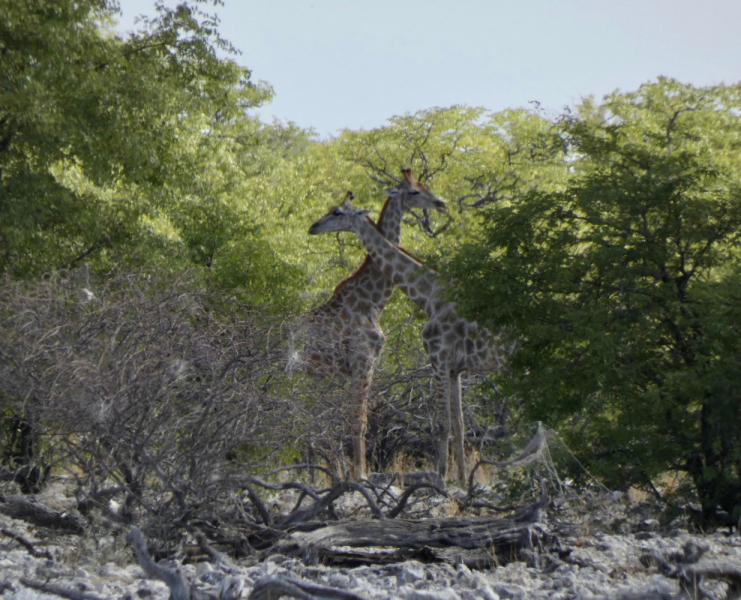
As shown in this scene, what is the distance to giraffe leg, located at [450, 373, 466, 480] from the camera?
34.9 ft

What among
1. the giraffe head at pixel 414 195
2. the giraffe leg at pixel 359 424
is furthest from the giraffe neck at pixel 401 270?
the giraffe leg at pixel 359 424

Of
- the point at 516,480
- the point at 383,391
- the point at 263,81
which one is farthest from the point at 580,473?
the point at 263,81

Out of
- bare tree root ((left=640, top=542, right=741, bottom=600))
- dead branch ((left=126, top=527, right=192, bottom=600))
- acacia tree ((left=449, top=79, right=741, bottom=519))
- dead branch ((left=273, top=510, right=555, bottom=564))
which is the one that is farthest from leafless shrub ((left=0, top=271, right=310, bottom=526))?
bare tree root ((left=640, top=542, right=741, bottom=600))

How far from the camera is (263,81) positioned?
27.8 m

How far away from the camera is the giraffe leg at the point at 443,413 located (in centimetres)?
1079

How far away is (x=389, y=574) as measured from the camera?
19.8ft

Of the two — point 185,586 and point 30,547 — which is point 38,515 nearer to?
point 30,547

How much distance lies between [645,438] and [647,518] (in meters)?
0.87

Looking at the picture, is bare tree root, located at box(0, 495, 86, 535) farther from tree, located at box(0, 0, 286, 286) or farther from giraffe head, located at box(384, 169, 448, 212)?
giraffe head, located at box(384, 169, 448, 212)

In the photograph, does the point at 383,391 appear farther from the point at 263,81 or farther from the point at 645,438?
the point at 263,81

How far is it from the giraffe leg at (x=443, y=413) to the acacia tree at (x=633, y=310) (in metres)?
2.55

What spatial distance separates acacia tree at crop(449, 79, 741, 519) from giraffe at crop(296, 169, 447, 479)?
Answer: 2333mm

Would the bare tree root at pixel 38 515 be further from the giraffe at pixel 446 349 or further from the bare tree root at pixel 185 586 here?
the giraffe at pixel 446 349

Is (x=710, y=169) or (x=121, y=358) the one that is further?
(x=710, y=169)
